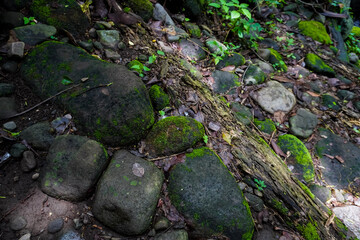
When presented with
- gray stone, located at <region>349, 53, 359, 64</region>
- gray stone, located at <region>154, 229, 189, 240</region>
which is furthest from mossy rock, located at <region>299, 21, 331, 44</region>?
gray stone, located at <region>154, 229, 189, 240</region>

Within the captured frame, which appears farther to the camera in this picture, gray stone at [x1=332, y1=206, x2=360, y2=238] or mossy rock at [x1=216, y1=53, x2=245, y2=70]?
mossy rock at [x1=216, y1=53, x2=245, y2=70]

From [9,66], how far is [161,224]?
2300mm

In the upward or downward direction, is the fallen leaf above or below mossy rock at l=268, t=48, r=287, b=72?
below

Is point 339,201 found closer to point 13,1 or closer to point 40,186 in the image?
point 40,186

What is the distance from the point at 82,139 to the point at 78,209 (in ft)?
2.01

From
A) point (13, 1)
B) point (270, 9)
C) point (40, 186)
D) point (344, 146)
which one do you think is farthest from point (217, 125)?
point (270, 9)

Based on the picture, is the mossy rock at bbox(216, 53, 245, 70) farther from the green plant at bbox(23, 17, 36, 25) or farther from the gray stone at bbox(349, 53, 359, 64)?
the gray stone at bbox(349, 53, 359, 64)

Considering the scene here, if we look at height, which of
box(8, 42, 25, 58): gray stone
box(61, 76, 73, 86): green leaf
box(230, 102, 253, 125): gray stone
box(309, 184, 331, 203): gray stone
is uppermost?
box(8, 42, 25, 58): gray stone

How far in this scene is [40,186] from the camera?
1.74m

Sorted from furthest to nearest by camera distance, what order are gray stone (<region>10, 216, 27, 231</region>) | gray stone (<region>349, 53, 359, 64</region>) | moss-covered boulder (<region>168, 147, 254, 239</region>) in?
gray stone (<region>349, 53, 359, 64</region>) → moss-covered boulder (<region>168, 147, 254, 239</region>) → gray stone (<region>10, 216, 27, 231</region>)

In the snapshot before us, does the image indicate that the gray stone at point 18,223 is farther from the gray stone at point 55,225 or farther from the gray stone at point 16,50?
the gray stone at point 16,50

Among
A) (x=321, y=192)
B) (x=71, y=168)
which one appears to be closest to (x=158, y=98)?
(x=71, y=168)

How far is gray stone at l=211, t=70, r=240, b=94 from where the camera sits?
11.7 ft

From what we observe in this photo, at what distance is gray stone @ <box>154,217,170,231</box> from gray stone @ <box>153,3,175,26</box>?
11.3 ft
